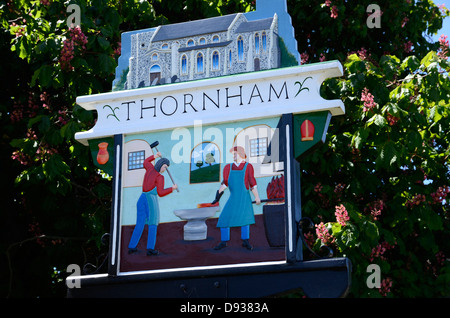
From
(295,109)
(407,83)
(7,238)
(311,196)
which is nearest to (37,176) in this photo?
(7,238)

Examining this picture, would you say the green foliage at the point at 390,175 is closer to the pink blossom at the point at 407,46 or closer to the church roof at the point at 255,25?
the pink blossom at the point at 407,46

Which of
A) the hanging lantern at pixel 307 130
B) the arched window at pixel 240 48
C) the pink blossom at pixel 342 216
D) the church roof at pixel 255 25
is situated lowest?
the pink blossom at pixel 342 216

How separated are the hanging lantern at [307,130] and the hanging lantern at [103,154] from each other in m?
1.81

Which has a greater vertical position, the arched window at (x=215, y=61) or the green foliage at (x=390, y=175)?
the arched window at (x=215, y=61)

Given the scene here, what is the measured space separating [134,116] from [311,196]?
2.98 meters

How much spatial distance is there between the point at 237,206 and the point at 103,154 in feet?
4.59

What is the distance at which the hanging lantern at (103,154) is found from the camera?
6738 mm

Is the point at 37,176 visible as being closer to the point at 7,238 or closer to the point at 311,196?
the point at 7,238

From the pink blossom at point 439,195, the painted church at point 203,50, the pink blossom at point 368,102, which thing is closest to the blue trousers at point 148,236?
the painted church at point 203,50

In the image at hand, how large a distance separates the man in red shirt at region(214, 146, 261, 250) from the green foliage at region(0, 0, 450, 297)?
5.85ft

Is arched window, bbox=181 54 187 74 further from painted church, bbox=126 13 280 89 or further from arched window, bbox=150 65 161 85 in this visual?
arched window, bbox=150 65 161 85

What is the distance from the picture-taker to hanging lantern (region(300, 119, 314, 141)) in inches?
241

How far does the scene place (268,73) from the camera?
6.29 m

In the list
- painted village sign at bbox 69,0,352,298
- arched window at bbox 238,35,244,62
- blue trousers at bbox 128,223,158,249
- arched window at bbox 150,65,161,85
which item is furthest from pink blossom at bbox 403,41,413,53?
blue trousers at bbox 128,223,158,249
